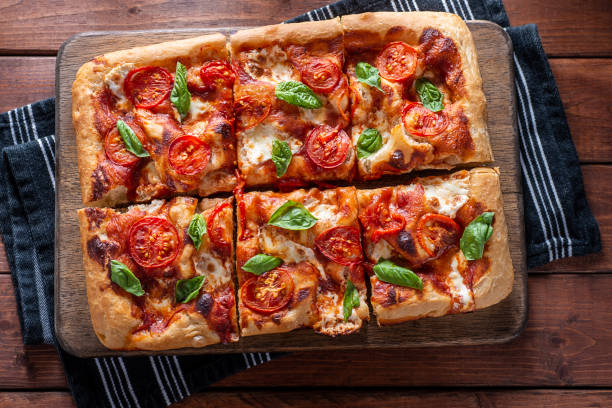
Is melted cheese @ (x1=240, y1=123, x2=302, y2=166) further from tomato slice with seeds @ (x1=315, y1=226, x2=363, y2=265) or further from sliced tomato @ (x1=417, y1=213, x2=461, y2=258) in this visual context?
sliced tomato @ (x1=417, y1=213, x2=461, y2=258)

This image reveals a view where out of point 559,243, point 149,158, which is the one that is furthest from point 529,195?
point 149,158

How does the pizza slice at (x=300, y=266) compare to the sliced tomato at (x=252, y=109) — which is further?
the sliced tomato at (x=252, y=109)

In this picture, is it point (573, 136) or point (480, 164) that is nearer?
point (480, 164)

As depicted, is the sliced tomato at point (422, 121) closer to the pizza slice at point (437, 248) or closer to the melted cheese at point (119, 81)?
the pizza slice at point (437, 248)

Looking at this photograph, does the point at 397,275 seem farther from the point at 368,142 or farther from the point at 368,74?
the point at 368,74

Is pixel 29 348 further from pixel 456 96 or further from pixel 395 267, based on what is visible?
pixel 456 96

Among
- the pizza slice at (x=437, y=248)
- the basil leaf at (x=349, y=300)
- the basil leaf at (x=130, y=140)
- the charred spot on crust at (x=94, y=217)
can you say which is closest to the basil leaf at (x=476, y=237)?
the pizza slice at (x=437, y=248)

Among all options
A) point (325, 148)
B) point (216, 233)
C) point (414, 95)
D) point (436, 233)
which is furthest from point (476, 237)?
point (216, 233)
